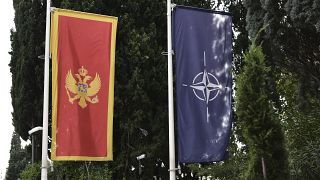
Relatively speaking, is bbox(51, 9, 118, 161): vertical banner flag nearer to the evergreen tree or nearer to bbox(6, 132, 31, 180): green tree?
the evergreen tree

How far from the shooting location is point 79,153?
10445 mm

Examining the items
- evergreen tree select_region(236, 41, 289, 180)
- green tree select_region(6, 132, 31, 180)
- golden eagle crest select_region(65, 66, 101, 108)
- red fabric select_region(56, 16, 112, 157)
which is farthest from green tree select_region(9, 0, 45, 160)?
green tree select_region(6, 132, 31, 180)

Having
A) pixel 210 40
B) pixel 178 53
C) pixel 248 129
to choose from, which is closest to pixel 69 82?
pixel 178 53

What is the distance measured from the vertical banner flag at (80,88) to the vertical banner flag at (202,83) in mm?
1668

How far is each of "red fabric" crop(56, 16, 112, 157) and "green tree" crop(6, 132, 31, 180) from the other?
46792mm

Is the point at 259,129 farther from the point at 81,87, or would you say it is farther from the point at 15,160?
the point at 15,160

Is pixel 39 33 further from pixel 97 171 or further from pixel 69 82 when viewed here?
pixel 69 82

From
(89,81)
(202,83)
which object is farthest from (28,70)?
(202,83)

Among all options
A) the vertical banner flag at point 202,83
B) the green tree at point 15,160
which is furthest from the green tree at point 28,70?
the green tree at point 15,160

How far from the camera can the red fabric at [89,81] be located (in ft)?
34.0

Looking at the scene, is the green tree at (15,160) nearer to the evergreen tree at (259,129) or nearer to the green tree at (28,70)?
the green tree at (28,70)

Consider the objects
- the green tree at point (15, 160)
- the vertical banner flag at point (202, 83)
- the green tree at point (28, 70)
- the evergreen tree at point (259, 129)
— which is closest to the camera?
the evergreen tree at point (259, 129)

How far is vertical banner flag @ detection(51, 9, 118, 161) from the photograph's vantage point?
34.0 feet

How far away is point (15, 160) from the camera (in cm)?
5894
